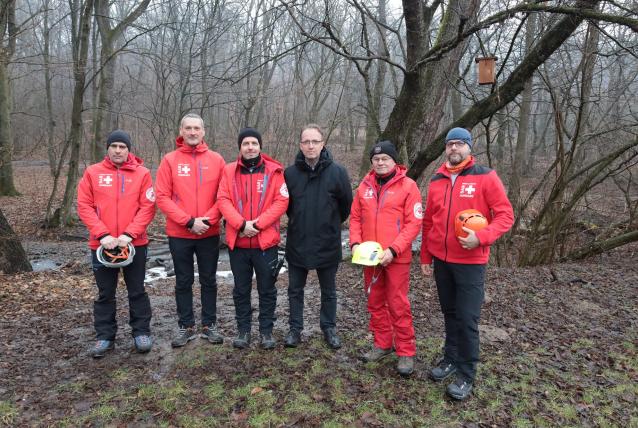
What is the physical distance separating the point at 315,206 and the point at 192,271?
1.33m

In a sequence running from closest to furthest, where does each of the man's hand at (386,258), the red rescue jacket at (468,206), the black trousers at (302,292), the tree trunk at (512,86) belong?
1. the red rescue jacket at (468,206)
2. the man's hand at (386,258)
3. the black trousers at (302,292)
4. the tree trunk at (512,86)

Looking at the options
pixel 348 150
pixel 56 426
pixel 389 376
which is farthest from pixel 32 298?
pixel 348 150

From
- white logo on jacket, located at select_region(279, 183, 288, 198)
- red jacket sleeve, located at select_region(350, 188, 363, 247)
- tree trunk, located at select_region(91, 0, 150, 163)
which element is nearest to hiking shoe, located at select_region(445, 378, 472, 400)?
red jacket sleeve, located at select_region(350, 188, 363, 247)

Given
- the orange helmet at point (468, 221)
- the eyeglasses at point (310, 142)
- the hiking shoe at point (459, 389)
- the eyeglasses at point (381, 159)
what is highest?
the eyeglasses at point (310, 142)

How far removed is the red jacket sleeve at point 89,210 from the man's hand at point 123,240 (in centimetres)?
13

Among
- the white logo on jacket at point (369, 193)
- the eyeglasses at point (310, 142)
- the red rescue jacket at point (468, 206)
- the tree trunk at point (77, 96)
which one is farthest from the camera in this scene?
the tree trunk at point (77, 96)

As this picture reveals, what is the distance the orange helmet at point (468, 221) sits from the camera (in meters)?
3.43

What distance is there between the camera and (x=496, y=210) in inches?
138

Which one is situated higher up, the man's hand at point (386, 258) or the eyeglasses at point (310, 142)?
the eyeglasses at point (310, 142)

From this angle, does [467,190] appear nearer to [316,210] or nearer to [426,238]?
[426,238]

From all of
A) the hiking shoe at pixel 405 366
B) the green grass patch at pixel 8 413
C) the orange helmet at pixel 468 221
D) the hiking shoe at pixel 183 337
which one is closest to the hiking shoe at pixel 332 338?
the hiking shoe at pixel 405 366

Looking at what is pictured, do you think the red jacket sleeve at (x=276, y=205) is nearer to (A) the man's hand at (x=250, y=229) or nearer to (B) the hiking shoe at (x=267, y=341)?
(A) the man's hand at (x=250, y=229)

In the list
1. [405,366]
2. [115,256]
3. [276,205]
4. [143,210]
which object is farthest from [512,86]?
[115,256]

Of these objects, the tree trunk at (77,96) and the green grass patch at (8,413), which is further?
the tree trunk at (77,96)
